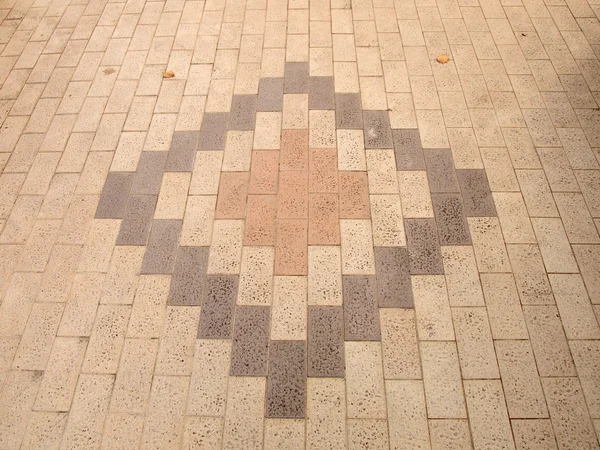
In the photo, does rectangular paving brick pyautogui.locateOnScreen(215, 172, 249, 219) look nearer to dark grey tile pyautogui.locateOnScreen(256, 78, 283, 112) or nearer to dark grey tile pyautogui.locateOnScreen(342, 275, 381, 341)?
dark grey tile pyautogui.locateOnScreen(256, 78, 283, 112)

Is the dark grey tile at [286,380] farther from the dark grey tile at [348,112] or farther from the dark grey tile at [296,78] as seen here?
the dark grey tile at [296,78]

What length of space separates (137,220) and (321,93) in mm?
1930

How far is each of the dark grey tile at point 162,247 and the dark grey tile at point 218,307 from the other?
0.32 meters

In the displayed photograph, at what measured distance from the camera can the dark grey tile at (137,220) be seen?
3.50 meters

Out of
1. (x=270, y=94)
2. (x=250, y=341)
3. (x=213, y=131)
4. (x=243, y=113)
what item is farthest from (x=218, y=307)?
(x=270, y=94)

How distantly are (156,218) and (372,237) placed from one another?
156cm

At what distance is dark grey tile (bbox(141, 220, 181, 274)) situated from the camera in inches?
132

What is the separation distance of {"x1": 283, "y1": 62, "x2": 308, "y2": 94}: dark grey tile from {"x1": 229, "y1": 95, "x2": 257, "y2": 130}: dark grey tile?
328 millimetres

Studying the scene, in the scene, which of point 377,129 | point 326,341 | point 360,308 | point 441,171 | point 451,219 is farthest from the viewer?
point 377,129

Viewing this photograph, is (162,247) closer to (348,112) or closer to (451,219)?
(348,112)

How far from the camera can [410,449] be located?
8.57 feet

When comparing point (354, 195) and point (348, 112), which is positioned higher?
point (348, 112)

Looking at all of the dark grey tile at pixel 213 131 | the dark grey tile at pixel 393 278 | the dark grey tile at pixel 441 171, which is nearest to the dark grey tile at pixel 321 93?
the dark grey tile at pixel 213 131

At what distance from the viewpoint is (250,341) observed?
3004mm
